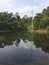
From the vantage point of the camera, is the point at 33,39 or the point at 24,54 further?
the point at 33,39

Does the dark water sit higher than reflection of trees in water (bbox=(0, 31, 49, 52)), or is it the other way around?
the dark water

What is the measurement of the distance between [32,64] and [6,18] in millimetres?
58542

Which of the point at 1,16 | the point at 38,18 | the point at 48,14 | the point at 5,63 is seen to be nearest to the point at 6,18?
the point at 1,16

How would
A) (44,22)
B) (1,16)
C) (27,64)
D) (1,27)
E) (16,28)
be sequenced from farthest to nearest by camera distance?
(16,28), (1,16), (1,27), (44,22), (27,64)

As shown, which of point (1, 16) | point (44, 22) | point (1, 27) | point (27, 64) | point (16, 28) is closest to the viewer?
point (27, 64)

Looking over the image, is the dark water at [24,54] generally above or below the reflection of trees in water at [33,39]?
above

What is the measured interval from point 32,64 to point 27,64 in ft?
1.07

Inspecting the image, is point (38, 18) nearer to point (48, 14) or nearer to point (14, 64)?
point (48, 14)

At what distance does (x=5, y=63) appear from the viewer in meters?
11.6

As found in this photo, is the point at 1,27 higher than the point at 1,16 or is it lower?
lower

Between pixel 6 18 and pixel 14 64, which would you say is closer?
pixel 14 64

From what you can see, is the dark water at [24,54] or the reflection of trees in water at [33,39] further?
the reflection of trees in water at [33,39]

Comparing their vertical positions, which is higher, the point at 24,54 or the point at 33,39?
the point at 24,54

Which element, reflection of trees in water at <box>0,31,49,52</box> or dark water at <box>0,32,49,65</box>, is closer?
dark water at <box>0,32,49,65</box>
